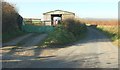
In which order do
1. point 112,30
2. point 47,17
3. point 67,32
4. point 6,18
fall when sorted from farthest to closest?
point 47,17 → point 112,30 → point 67,32 → point 6,18

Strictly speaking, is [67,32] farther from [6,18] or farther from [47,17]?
[47,17]

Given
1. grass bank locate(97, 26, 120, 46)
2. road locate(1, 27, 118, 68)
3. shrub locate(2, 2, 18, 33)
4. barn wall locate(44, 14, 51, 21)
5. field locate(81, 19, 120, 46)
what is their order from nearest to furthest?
road locate(1, 27, 118, 68) → shrub locate(2, 2, 18, 33) → grass bank locate(97, 26, 120, 46) → field locate(81, 19, 120, 46) → barn wall locate(44, 14, 51, 21)

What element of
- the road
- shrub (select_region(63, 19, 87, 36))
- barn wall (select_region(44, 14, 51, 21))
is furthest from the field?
the road

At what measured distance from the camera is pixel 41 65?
47.9 ft

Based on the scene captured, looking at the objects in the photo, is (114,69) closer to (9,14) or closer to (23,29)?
(9,14)

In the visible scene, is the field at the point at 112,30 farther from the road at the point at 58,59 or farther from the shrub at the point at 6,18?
the shrub at the point at 6,18

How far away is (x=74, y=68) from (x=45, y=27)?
37.5m

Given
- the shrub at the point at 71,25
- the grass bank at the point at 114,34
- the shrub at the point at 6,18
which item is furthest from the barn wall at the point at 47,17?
the shrub at the point at 6,18

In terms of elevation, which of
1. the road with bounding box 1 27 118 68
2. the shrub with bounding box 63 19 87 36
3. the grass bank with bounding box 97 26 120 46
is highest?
the shrub with bounding box 63 19 87 36

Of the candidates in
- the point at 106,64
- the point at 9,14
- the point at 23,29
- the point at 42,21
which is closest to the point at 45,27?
the point at 23,29

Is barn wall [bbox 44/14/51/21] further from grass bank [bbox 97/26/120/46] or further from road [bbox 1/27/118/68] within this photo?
road [bbox 1/27/118/68]

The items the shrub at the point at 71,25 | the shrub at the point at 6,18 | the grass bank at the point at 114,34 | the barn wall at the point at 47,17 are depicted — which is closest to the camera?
the shrub at the point at 6,18

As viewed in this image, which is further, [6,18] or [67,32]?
[67,32]

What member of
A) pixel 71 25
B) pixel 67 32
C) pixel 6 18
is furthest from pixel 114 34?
pixel 6 18
